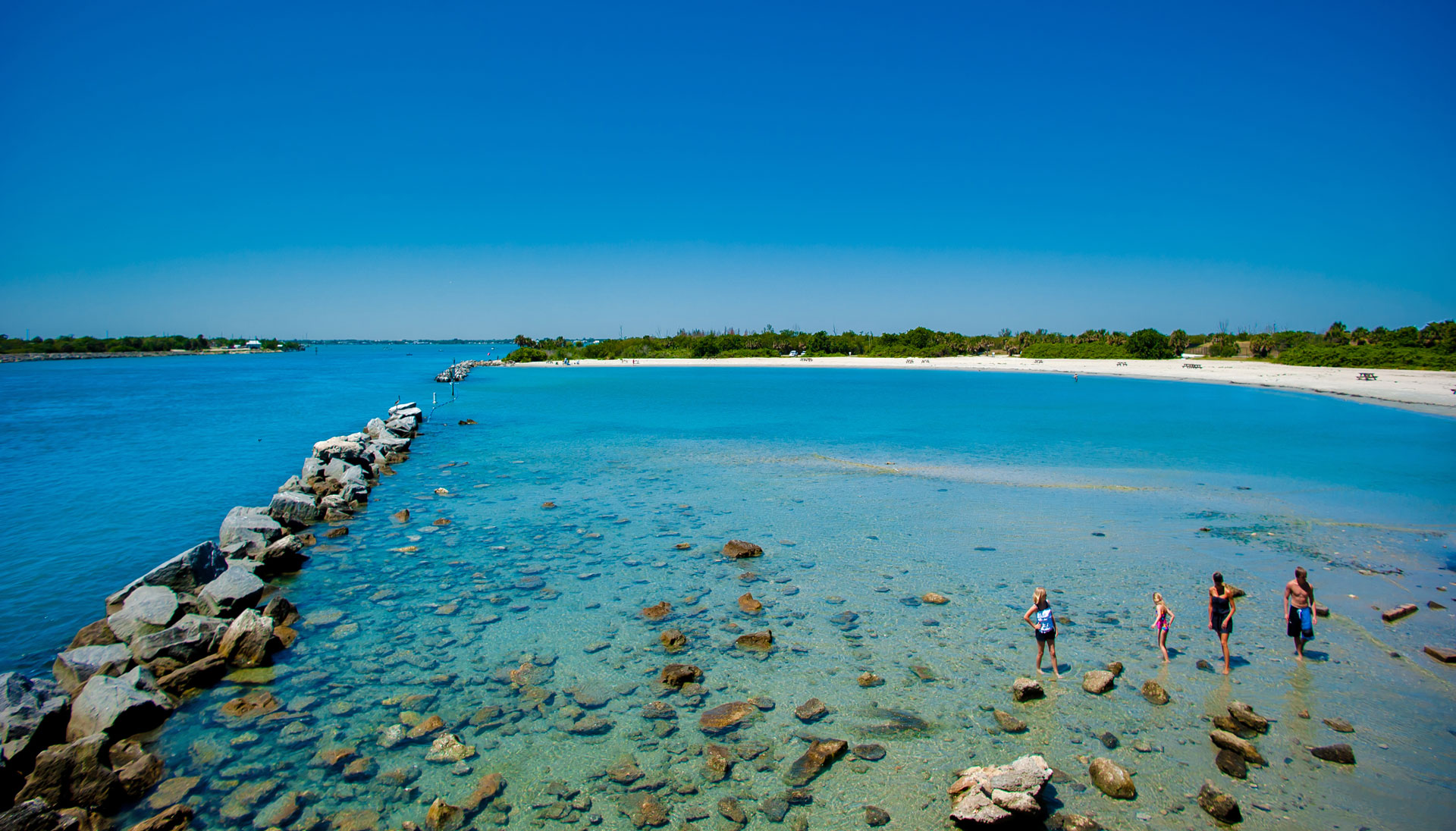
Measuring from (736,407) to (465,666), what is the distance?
1588 inches

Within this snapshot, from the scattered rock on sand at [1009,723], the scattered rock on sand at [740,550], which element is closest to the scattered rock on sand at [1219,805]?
the scattered rock on sand at [1009,723]

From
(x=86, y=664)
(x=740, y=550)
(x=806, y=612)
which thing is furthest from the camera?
(x=740, y=550)

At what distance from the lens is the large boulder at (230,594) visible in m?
10.4

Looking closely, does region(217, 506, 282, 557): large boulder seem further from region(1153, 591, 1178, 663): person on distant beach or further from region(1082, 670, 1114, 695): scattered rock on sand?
region(1153, 591, 1178, 663): person on distant beach

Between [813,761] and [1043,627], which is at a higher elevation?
[1043,627]

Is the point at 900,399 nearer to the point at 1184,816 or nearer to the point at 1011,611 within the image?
the point at 1011,611

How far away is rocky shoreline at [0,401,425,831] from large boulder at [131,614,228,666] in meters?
0.01

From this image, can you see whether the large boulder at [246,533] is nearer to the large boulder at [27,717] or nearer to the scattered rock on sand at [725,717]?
the large boulder at [27,717]

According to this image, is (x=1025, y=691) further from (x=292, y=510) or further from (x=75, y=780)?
(x=292, y=510)

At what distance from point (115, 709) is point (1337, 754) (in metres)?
13.5

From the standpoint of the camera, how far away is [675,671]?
877 centimetres

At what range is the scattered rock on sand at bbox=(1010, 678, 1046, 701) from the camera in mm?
8273

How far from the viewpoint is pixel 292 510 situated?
15.9 metres

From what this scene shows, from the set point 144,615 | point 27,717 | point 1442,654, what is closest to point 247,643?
point 144,615
